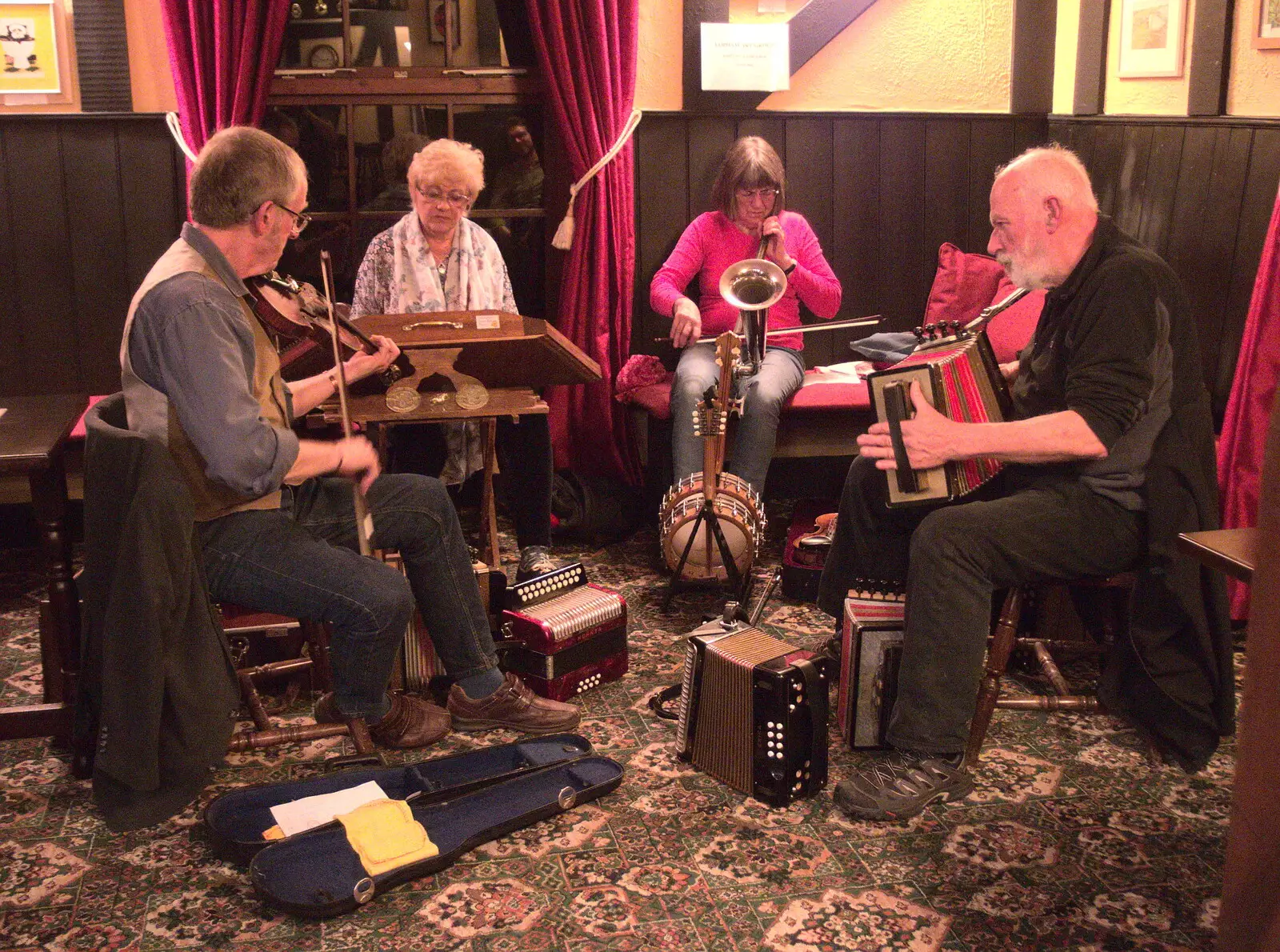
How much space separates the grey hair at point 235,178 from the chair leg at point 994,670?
1771mm

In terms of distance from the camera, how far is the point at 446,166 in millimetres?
3701

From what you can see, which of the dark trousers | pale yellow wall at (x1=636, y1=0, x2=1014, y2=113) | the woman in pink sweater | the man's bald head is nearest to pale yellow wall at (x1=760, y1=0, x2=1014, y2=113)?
pale yellow wall at (x1=636, y1=0, x2=1014, y2=113)

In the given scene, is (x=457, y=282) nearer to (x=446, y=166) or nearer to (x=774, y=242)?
(x=446, y=166)

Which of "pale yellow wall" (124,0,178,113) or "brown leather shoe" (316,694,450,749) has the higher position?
"pale yellow wall" (124,0,178,113)

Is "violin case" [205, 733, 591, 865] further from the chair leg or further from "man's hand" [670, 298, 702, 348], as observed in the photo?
"man's hand" [670, 298, 702, 348]

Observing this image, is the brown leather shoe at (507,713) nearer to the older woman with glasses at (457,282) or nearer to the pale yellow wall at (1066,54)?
the older woman with glasses at (457,282)

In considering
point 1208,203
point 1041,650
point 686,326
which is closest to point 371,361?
point 686,326

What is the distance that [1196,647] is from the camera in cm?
262

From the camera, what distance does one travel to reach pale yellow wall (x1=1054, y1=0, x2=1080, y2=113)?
4.67 metres

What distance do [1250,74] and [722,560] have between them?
215 centimetres

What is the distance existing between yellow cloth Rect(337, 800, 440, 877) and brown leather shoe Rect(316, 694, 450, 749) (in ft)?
1.37

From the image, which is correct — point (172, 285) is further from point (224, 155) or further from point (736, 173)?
point (736, 173)

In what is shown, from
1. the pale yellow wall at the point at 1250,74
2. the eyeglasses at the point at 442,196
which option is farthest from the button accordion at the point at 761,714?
the pale yellow wall at the point at 1250,74

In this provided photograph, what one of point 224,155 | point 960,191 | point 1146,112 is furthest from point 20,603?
point 1146,112
